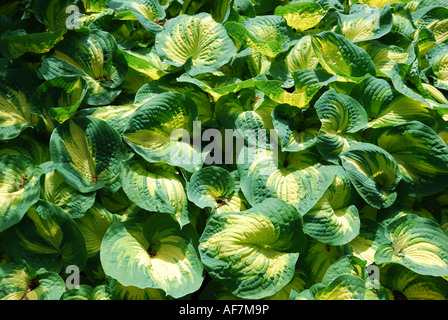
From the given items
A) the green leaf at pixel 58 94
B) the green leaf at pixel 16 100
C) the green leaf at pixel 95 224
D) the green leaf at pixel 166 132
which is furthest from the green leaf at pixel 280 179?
the green leaf at pixel 16 100

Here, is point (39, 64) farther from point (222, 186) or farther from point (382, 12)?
point (382, 12)

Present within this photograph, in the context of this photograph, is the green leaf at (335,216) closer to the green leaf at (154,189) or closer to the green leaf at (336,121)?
the green leaf at (336,121)

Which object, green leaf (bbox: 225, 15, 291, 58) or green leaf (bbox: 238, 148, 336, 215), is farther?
Answer: green leaf (bbox: 225, 15, 291, 58)

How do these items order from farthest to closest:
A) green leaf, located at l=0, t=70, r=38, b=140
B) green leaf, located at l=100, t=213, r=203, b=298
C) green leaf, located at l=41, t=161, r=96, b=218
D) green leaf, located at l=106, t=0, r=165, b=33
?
1. green leaf, located at l=106, t=0, r=165, b=33
2. green leaf, located at l=0, t=70, r=38, b=140
3. green leaf, located at l=41, t=161, r=96, b=218
4. green leaf, located at l=100, t=213, r=203, b=298

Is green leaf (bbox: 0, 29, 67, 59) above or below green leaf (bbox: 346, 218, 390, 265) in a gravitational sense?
above

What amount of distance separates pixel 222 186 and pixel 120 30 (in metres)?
0.65

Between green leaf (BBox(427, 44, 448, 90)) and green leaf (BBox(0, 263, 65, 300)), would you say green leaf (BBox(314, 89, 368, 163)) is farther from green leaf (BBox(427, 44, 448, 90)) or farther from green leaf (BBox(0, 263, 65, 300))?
green leaf (BBox(0, 263, 65, 300))

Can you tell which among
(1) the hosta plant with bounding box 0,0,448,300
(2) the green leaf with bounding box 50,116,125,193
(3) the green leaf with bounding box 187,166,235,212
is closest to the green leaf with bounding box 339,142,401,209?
(1) the hosta plant with bounding box 0,0,448,300

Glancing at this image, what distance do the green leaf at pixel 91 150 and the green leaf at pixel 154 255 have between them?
0.13 metres

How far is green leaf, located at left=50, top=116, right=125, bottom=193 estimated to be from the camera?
1.02 metres

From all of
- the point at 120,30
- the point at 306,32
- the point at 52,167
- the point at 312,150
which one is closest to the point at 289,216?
the point at 312,150

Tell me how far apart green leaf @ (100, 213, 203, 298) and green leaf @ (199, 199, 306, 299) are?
0.06 metres

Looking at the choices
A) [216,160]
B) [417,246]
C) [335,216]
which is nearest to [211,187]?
[216,160]

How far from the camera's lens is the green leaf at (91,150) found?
1.02 meters
